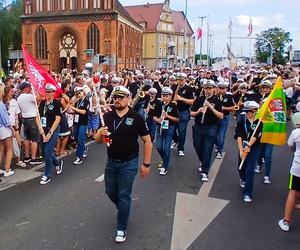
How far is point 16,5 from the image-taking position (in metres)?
69.1

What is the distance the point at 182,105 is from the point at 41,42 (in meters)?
51.5

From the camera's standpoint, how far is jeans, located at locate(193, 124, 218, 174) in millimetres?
7445

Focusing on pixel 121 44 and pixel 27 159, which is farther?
pixel 121 44

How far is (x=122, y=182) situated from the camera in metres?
4.81

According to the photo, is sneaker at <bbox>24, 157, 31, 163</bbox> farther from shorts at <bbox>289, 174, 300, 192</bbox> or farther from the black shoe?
shorts at <bbox>289, 174, 300, 192</bbox>

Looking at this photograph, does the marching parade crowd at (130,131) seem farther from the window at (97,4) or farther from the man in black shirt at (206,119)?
the window at (97,4)

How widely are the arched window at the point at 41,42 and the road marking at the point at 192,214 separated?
53469 mm

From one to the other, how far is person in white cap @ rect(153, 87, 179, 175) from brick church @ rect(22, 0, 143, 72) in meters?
43.4

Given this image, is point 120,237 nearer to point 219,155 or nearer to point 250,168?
point 250,168

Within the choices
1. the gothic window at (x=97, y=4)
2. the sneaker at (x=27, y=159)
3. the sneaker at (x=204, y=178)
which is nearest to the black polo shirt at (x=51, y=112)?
the sneaker at (x=27, y=159)

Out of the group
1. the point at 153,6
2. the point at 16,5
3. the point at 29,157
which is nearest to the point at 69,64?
the point at 16,5

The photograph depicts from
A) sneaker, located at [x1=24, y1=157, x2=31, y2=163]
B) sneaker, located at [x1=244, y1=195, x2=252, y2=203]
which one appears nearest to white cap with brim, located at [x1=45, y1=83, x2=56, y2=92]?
sneaker, located at [x1=24, y1=157, x2=31, y2=163]

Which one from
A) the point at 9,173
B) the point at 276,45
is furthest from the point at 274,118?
the point at 276,45

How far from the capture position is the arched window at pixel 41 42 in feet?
183
